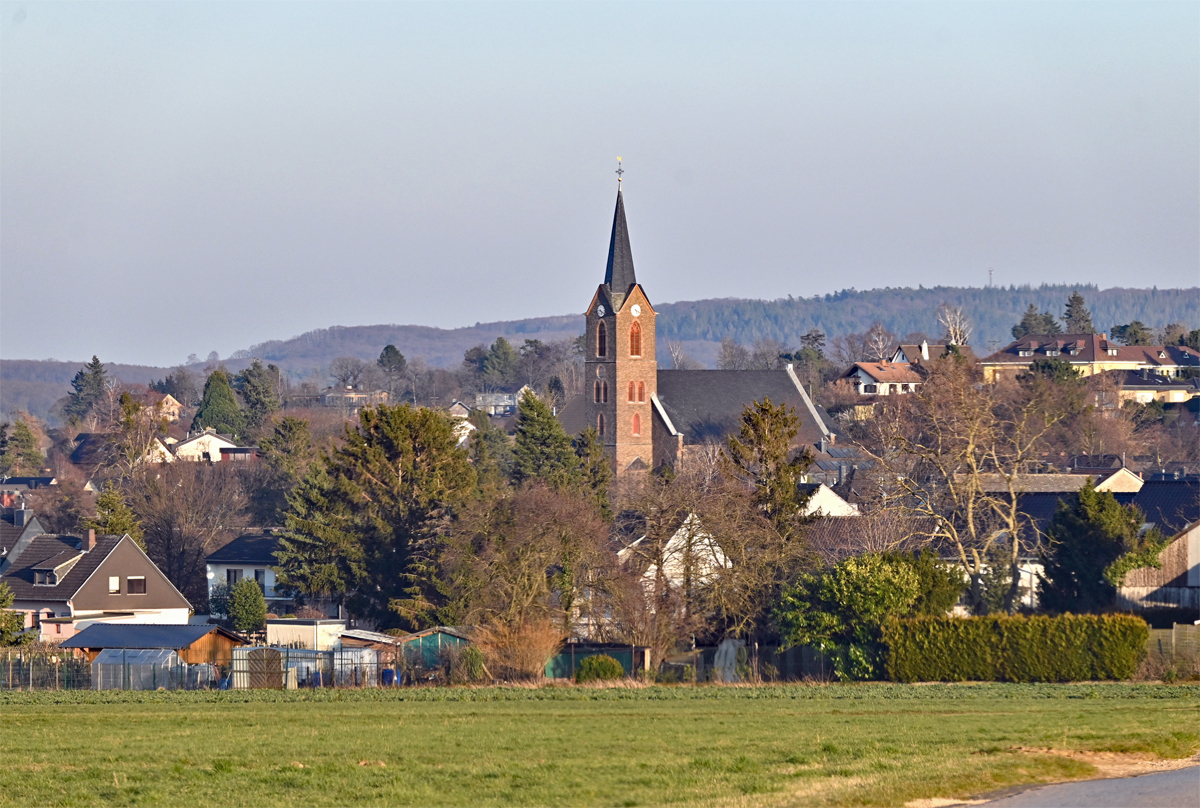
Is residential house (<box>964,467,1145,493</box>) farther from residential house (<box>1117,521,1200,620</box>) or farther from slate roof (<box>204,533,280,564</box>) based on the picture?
slate roof (<box>204,533,280,564</box>)

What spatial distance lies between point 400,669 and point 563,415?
60.2m

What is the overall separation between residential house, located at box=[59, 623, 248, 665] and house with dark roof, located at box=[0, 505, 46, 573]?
21.7m

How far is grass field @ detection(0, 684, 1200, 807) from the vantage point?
640 inches

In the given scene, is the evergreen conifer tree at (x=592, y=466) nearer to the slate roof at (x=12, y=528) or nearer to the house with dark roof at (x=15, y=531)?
the house with dark roof at (x=15, y=531)

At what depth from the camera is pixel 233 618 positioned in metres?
59.7

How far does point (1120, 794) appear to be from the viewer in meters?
15.8

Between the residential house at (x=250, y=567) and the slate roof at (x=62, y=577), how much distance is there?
9.26m

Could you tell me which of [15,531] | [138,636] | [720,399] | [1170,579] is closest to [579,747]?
[1170,579]

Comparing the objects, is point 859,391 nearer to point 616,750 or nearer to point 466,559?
point 466,559

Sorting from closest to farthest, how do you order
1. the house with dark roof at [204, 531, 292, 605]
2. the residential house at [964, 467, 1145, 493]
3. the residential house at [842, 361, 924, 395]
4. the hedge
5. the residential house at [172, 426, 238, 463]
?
the hedge < the residential house at [964, 467, 1145, 493] < the house with dark roof at [204, 531, 292, 605] < the residential house at [172, 426, 238, 463] < the residential house at [842, 361, 924, 395]

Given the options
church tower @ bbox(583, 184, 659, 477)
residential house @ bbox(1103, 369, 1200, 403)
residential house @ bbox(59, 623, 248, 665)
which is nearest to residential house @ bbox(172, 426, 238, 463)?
church tower @ bbox(583, 184, 659, 477)

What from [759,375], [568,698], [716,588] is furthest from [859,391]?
[568,698]

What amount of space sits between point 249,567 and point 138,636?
23160mm

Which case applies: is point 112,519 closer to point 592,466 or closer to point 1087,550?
point 592,466
